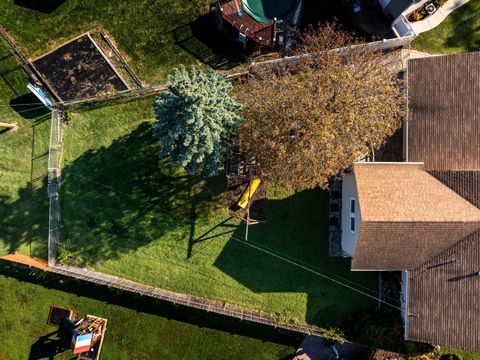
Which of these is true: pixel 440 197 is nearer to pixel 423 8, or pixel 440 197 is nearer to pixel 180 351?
pixel 423 8

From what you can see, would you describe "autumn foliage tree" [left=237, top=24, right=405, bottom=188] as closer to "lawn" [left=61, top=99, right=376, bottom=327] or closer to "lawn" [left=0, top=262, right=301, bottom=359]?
"lawn" [left=61, top=99, right=376, bottom=327]

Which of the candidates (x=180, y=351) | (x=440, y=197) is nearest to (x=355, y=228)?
(x=440, y=197)

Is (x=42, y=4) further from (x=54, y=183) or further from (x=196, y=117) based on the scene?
(x=196, y=117)

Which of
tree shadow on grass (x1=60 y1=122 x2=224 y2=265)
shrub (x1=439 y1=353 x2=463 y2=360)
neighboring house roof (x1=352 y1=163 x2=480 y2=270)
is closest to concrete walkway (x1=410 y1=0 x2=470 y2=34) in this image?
neighboring house roof (x1=352 y1=163 x2=480 y2=270)

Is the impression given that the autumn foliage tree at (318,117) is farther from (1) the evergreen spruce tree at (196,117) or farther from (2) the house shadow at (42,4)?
(2) the house shadow at (42,4)

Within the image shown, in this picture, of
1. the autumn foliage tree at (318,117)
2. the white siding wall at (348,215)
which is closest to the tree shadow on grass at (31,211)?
the autumn foliage tree at (318,117)
